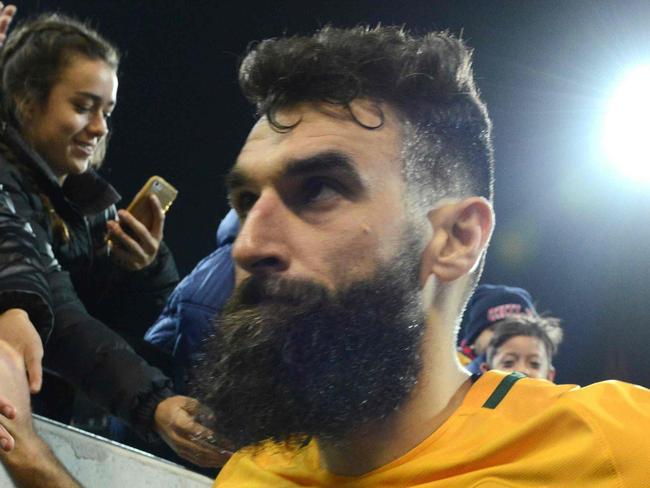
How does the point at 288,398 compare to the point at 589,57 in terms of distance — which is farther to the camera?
the point at 589,57

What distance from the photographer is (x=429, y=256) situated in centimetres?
124

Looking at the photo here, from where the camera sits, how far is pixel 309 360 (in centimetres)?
114

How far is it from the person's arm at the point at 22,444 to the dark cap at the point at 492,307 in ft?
6.05

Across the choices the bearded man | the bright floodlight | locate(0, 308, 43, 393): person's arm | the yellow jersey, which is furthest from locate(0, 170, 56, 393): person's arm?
the bright floodlight

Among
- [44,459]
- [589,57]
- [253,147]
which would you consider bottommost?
[44,459]

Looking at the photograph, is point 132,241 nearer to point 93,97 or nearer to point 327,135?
point 93,97

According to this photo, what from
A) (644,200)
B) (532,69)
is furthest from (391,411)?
(644,200)

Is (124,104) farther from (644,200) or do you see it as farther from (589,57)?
(644,200)

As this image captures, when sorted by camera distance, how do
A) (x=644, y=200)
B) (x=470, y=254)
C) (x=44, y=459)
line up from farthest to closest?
(x=644, y=200) < (x=44, y=459) < (x=470, y=254)

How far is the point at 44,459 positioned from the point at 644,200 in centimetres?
466

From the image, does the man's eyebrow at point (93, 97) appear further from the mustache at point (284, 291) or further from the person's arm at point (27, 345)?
the mustache at point (284, 291)

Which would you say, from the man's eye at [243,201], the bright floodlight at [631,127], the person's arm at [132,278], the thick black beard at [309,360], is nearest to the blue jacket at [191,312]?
the person's arm at [132,278]

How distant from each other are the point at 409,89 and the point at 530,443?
494 millimetres

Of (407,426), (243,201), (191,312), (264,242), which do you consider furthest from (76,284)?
(407,426)
